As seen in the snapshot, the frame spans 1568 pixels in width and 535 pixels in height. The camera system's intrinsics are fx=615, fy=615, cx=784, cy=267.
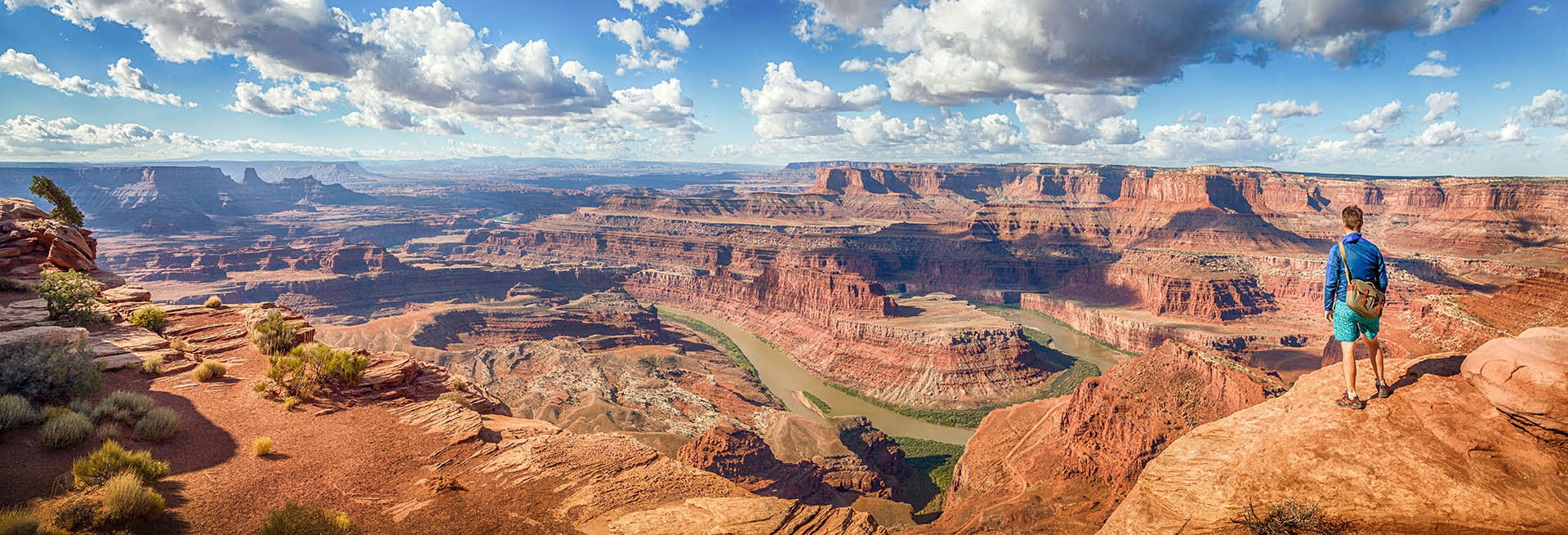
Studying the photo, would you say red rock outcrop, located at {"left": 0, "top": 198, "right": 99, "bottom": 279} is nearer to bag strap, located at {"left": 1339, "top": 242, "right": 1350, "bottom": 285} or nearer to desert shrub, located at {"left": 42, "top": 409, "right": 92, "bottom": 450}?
desert shrub, located at {"left": 42, "top": 409, "right": 92, "bottom": 450}

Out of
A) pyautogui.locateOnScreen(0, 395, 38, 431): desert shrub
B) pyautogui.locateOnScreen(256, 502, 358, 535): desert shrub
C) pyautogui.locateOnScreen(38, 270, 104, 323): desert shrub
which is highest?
pyautogui.locateOnScreen(38, 270, 104, 323): desert shrub

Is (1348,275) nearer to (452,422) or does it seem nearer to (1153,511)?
(1153,511)

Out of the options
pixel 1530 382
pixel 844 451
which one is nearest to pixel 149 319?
pixel 1530 382

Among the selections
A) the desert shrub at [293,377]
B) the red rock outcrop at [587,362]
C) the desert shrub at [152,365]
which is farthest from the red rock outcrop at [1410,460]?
the red rock outcrop at [587,362]

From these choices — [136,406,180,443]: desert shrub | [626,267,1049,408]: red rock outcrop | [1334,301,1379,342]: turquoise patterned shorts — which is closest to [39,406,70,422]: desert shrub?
[136,406,180,443]: desert shrub

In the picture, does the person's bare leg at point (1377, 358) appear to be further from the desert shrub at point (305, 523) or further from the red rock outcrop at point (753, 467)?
the red rock outcrop at point (753, 467)
